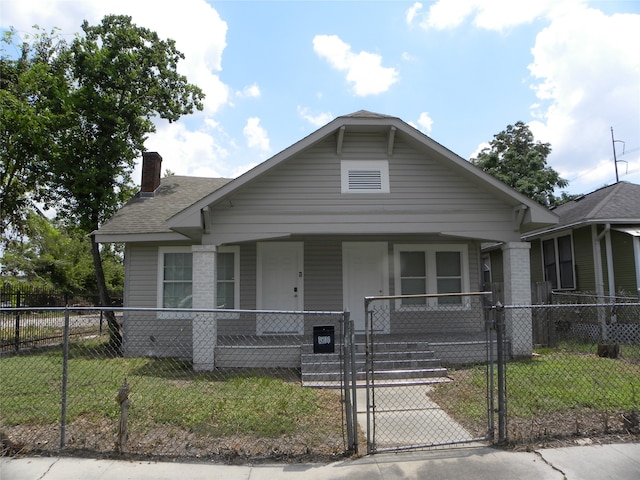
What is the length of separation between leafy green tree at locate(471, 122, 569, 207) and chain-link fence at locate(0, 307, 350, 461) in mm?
20769

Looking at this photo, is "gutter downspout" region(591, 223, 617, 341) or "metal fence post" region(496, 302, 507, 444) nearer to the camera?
"metal fence post" region(496, 302, 507, 444)

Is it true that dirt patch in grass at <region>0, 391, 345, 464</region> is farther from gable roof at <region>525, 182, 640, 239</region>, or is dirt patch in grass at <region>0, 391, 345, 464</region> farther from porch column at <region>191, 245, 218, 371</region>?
gable roof at <region>525, 182, 640, 239</region>

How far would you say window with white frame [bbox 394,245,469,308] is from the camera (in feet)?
36.8

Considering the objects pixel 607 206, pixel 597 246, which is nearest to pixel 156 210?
pixel 597 246

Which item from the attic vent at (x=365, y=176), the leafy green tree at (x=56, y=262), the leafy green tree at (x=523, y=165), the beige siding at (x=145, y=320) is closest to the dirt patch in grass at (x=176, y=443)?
the attic vent at (x=365, y=176)

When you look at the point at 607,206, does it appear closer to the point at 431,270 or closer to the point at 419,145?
the point at 431,270

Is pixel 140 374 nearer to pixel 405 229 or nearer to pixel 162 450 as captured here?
pixel 162 450

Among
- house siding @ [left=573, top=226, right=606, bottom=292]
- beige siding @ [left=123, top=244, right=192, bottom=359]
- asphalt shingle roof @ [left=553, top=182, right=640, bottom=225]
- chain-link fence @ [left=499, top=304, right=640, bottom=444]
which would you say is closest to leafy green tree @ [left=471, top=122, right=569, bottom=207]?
asphalt shingle roof @ [left=553, top=182, right=640, bottom=225]

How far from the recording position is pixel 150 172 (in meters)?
13.4

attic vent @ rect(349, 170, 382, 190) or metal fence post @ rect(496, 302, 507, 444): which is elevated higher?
attic vent @ rect(349, 170, 382, 190)

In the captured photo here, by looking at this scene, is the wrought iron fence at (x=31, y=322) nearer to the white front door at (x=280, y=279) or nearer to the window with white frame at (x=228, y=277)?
the window with white frame at (x=228, y=277)

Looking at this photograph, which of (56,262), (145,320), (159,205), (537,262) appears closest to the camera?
(145,320)

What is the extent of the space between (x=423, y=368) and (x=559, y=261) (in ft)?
29.2

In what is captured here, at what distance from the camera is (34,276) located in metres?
31.1
